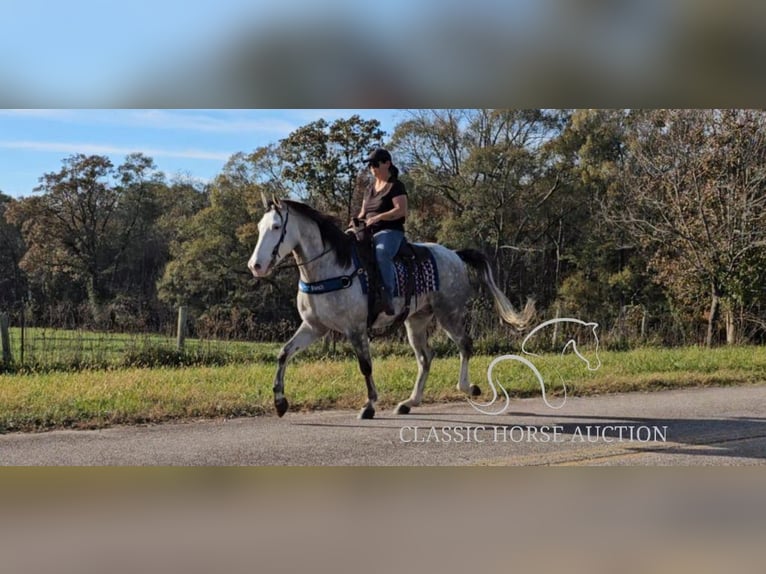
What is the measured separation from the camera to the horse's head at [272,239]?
561cm

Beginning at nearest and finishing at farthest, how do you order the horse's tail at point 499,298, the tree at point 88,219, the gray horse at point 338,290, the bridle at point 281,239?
the bridle at point 281,239 < the gray horse at point 338,290 < the tree at point 88,219 < the horse's tail at point 499,298

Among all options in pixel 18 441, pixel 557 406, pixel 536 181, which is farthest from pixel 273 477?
pixel 536 181

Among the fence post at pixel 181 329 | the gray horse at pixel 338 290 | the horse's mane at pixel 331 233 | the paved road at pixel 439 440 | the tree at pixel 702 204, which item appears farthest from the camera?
the tree at pixel 702 204

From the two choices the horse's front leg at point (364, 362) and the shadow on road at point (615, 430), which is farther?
the horse's front leg at point (364, 362)

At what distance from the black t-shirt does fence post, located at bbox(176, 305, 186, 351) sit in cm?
172

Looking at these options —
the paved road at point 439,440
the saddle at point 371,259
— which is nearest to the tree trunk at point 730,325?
the paved road at point 439,440

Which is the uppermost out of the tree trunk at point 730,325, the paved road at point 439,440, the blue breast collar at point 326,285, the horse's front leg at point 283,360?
the blue breast collar at point 326,285

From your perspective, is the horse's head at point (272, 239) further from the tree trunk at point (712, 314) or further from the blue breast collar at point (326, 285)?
the tree trunk at point (712, 314)

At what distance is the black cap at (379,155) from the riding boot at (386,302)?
1.08 m

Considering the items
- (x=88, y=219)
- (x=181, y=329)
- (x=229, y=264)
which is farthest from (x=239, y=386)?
(x=88, y=219)

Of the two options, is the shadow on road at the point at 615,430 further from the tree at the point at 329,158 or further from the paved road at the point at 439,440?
the tree at the point at 329,158

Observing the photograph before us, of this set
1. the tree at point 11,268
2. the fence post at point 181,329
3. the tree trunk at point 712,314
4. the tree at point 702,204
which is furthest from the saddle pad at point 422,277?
the tree at point 11,268

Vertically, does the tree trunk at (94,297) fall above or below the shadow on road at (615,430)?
above

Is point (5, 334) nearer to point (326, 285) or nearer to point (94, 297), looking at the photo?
point (94, 297)
